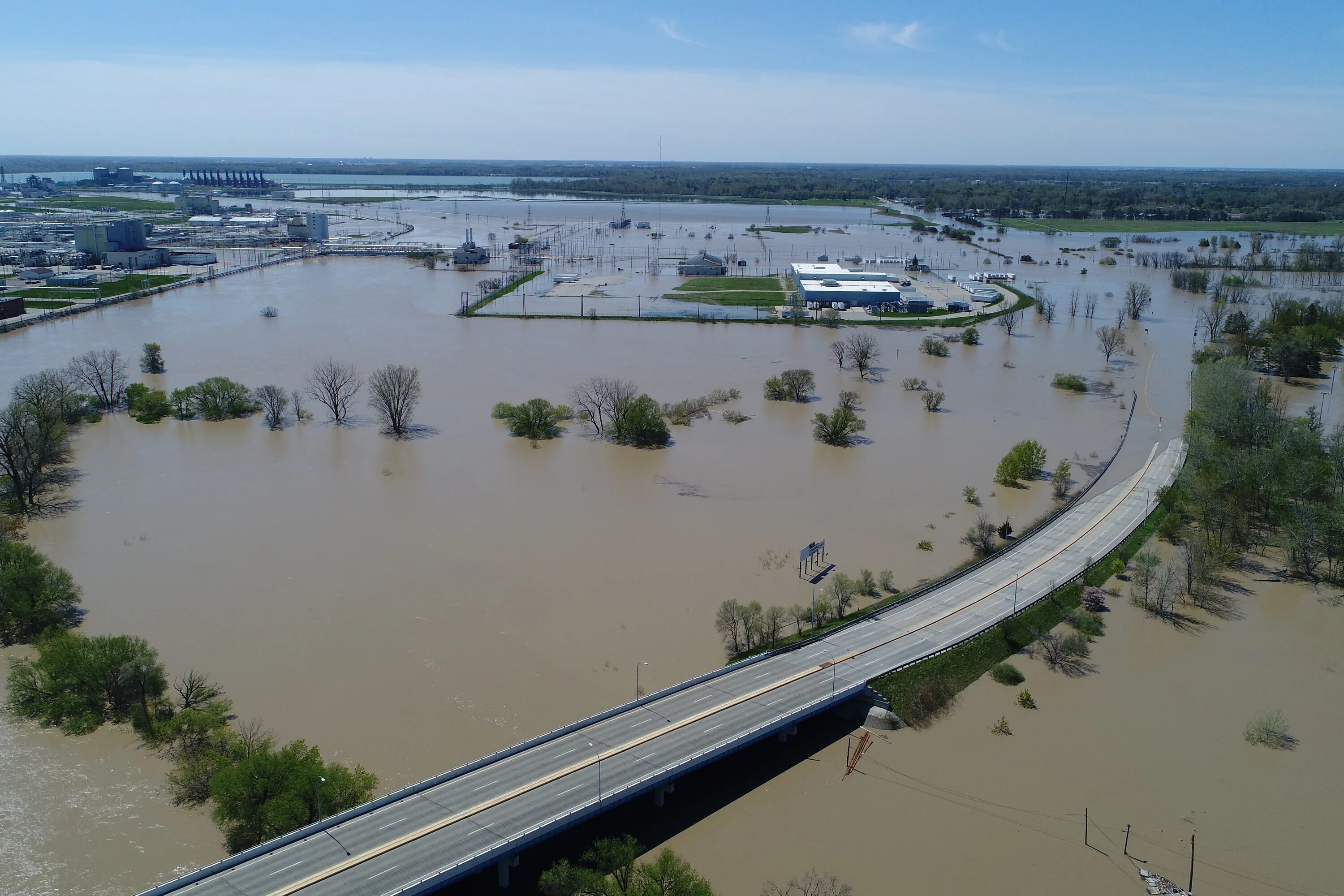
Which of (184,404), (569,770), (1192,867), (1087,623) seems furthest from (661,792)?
(184,404)

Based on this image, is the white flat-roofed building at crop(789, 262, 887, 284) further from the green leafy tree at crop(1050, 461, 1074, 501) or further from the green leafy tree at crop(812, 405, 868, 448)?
the green leafy tree at crop(1050, 461, 1074, 501)

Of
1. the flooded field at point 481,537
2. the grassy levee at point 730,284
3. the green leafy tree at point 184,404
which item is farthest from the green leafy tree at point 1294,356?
the green leafy tree at point 184,404

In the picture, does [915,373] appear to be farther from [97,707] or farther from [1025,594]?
[97,707]

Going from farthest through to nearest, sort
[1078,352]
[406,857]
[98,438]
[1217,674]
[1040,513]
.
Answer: [1078,352]
[98,438]
[1040,513]
[1217,674]
[406,857]

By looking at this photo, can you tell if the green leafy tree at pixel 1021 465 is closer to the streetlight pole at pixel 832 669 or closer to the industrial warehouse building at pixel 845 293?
the streetlight pole at pixel 832 669

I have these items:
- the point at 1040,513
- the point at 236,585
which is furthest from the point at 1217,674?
the point at 236,585

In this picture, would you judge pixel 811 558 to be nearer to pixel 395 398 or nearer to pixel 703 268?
pixel 395 398

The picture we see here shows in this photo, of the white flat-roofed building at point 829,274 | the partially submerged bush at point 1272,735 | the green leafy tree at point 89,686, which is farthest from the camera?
the white flat-roofed building at point 829,274

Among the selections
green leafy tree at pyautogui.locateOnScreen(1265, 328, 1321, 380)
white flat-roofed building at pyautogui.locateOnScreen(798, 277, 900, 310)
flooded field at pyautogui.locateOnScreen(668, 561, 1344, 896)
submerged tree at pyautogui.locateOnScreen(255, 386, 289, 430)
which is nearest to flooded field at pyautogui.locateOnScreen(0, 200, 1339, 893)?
flooded field at pyautogui.locateOnScreen(668, 561, 1344, 896)
